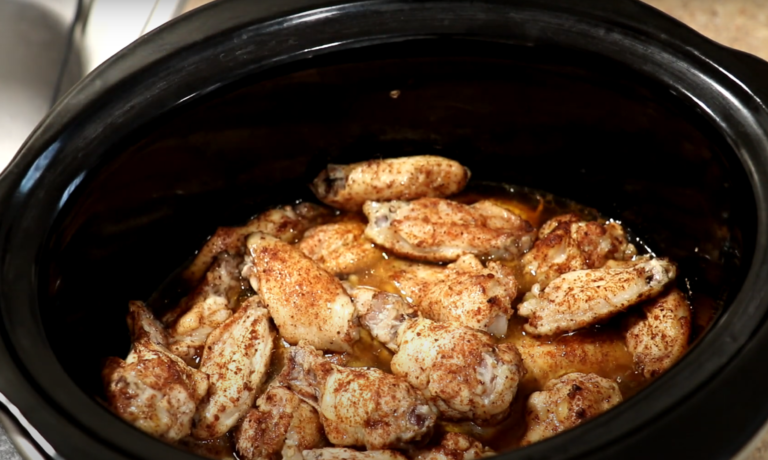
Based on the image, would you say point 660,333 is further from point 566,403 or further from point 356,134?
point 356,134

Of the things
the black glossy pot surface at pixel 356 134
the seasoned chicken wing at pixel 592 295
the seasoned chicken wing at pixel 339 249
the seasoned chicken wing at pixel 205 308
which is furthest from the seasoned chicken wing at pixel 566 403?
the seasoned chicken wing at pixel 205 308

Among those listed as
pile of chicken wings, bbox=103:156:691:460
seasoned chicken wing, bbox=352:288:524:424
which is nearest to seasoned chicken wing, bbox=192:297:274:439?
pile of chicken wings, bbox=103:156:691:460

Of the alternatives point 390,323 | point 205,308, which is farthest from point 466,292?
point 205,308

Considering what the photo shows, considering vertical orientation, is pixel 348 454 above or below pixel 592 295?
below

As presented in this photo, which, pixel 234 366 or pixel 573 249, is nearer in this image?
pixel 234 366

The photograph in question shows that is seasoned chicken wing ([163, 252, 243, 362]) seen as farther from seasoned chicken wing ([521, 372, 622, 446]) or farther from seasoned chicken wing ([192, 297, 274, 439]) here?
seasoned chicken wing ([521, 372, 622, 446])

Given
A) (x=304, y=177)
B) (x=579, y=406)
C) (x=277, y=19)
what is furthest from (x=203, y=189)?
(x=579, y=406)

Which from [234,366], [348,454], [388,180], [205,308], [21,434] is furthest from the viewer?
[388,180]

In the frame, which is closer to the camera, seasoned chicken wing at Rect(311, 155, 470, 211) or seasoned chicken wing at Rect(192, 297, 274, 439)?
seasoned chicken wing at Rect(192, 297, 274, 439)
